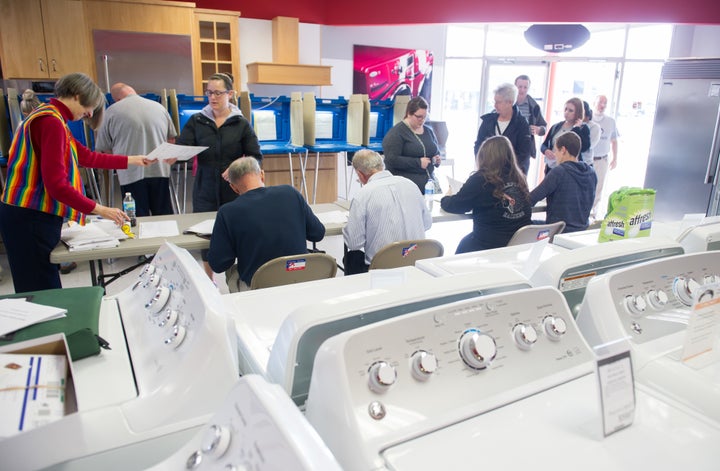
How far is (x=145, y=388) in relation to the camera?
3.13 feet

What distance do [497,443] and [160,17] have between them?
645 centimetres

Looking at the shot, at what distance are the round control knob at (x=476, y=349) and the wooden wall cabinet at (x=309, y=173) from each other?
5.05 meters

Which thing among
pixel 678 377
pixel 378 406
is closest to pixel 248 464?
pixel 378 406

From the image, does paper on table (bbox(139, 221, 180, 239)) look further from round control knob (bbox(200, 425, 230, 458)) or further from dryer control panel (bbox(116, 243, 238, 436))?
round control knob (bbox(200, 425, 230, 458))

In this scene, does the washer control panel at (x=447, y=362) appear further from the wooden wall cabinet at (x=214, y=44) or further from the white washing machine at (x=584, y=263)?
the wooden wall cabinet at (x=214, y=44)

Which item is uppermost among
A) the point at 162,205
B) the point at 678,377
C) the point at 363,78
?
the point at 363,78

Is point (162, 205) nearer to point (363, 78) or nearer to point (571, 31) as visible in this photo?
point (363, 78)

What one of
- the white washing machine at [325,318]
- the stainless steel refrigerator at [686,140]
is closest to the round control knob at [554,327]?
the white washing machine at [325,318]

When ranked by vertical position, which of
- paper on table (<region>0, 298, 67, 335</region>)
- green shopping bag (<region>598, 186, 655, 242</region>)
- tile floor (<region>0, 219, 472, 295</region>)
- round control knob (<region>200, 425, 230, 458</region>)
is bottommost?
tile floor (<region>0, 219, 472, 295</region>)

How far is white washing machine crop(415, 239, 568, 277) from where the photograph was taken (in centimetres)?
150

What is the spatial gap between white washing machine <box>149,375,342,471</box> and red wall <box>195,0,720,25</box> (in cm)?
513

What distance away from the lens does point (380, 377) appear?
81 centimetres

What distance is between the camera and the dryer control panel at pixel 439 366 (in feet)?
2.61

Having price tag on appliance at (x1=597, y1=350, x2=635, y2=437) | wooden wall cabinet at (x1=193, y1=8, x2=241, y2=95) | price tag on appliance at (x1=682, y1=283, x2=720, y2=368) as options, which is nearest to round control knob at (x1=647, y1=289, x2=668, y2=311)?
price tag on appliance at (x1=682, y1=283, x2=720, y2=368)
